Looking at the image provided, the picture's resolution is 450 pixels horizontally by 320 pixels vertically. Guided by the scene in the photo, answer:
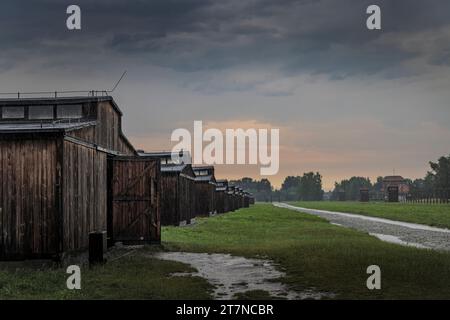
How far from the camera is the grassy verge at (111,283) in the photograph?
41.8 feet

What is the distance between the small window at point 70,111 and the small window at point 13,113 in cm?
290

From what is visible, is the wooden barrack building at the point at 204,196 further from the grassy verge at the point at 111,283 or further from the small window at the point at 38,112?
the grassy verge at the point at 111,283

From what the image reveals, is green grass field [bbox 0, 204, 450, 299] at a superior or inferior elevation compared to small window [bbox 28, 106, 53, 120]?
inferior

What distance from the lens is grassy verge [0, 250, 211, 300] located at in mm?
12750

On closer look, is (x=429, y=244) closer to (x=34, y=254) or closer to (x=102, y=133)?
(x=102, y=133)

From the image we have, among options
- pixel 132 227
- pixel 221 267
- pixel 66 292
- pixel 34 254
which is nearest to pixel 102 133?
pixel 132 227

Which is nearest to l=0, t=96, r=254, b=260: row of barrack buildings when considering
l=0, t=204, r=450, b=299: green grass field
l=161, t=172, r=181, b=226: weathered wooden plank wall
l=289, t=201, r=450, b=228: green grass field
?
l=0, t=204, r=450, b=299: green grass field

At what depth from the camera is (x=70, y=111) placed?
25453 millimetres

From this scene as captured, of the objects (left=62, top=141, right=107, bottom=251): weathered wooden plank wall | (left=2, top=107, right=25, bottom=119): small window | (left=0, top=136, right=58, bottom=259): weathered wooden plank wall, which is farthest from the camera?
(left=2, top=107, right=25, bottom=119): small window

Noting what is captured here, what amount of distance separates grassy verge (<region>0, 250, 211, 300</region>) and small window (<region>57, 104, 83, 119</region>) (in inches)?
375

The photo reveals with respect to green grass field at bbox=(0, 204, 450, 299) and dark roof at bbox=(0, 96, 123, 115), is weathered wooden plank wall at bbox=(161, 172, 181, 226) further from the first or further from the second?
green grass field at bbox=(0, 204, 450, 299)

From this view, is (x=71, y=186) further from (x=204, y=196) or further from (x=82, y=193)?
(x=204, y=196)

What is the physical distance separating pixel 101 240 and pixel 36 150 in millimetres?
3826

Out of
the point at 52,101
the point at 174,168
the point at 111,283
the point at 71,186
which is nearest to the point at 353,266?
the point at 111,283
